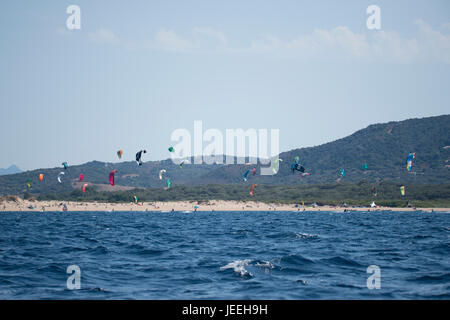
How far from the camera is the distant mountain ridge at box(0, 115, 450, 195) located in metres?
138

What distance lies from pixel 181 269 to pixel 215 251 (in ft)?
17.9

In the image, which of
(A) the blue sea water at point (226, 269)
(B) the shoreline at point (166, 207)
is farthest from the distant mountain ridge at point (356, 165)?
(A) the blue sea water at point (226, 269)

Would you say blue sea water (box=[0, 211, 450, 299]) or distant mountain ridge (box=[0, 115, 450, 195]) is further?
distant mountain ridge (box=[0, 115, 450, 195])

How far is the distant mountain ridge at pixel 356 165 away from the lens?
454ft

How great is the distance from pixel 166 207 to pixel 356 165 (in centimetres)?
8017

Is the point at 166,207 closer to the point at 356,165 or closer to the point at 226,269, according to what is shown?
the point at 356,165

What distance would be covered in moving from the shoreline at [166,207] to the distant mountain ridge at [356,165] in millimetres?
41564

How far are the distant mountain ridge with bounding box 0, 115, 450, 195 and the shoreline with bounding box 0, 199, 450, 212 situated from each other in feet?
136

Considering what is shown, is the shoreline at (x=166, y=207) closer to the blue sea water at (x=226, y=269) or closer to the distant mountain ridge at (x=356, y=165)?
the distant mountain ridge at (x=356, y=165)

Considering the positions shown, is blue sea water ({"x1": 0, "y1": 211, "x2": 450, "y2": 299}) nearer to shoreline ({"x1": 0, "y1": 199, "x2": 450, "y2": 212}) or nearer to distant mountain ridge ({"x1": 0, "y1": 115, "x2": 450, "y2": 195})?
shoreline ({"x1": 0, "y1": 199, "x2": 450, "y2": 212})

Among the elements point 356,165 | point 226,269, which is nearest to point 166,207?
point 356,165

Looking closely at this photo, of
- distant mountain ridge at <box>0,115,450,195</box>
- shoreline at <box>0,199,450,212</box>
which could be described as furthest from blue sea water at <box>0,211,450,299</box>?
distant mountain ridge at <box>0,115,450,195</box>

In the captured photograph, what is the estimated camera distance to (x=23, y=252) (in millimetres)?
22328
